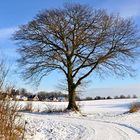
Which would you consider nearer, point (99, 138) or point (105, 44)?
point (99, 138)

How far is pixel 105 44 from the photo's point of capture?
40188 millimetres

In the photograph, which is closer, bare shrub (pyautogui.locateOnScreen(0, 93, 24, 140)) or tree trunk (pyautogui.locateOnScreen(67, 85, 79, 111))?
bare shrub (pyautogui.locateOnScreen(0, 93, 24, 140))

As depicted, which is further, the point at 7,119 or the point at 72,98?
the point at 72,98

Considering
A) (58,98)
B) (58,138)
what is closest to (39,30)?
(58,138)

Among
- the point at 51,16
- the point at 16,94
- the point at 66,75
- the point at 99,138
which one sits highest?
the point at 51,16

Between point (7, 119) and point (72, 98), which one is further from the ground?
point (72, 98)

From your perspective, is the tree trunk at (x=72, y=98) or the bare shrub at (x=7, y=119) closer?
the bare shrub at (x=7, y=119)

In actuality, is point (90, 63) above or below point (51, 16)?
below

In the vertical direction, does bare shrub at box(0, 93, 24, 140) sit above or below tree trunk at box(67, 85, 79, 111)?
below

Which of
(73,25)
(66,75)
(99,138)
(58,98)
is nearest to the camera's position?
(99,138)

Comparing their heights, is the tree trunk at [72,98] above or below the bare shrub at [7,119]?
above

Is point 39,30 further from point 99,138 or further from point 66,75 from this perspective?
point 99,138

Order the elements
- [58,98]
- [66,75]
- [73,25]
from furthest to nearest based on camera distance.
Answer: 1. [58,98]
2. [66,75]
3. [73,25]

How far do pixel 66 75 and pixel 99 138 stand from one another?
80.6 feet
